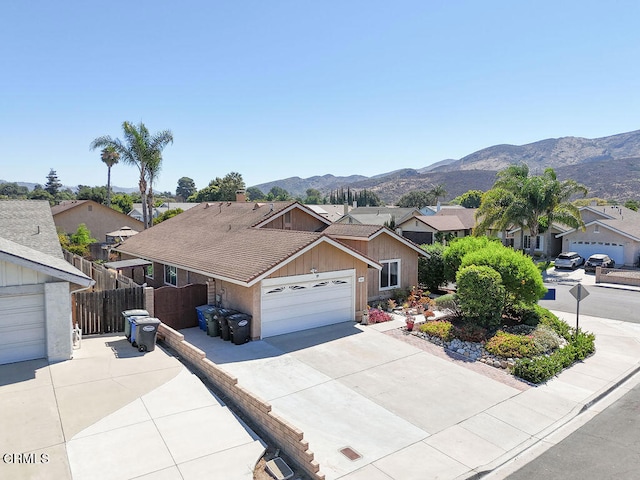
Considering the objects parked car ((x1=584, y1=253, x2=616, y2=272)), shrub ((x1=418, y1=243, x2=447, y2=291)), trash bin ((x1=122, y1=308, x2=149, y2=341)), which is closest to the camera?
trash bin ((x1=122, y1=308, x2=149, y2=341))

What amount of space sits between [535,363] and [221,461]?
9097 mm

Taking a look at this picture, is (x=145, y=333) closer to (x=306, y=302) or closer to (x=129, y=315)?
(x=129, y=315)

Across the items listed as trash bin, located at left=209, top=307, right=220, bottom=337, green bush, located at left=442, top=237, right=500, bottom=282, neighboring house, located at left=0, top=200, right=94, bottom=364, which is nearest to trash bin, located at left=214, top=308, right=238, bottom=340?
trash bin, located at left=209, top=307, right=220, bottom=337

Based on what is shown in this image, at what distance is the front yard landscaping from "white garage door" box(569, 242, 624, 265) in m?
22.8

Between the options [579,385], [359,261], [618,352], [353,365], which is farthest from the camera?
[359,261]

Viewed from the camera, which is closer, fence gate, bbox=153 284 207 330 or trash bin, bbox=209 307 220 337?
trash bin, bbox=209 307 220 337

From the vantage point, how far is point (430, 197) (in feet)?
383

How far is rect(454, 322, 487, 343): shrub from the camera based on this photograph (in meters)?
14.2

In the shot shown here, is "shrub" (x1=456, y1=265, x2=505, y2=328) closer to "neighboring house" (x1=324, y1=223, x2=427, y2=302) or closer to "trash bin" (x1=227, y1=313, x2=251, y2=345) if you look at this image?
"neighboring house" (x1=324, y1=223, x2=427, y2=302)

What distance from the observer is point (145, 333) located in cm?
1204

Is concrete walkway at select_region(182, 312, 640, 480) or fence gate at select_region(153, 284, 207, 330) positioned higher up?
fence gate at select_region(153, 284, 207, 330)

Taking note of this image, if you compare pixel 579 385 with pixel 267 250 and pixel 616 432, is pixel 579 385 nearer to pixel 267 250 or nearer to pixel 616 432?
pixel 616 432

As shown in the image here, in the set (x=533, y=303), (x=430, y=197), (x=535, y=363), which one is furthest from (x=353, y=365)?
(x=430, y=197)

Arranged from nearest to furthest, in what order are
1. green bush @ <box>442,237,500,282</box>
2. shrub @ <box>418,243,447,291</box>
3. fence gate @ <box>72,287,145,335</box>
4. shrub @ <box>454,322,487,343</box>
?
1. fence gate @ <box>72,287,145,335</box>
2. shrub @ <box>454,322,487,343</box>
3. green bush @ <box>442,237,500,282</box>
4. shrub @ <box>418,243,447,291</box>
